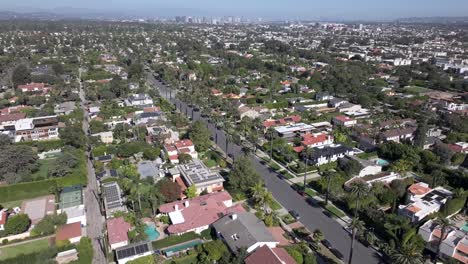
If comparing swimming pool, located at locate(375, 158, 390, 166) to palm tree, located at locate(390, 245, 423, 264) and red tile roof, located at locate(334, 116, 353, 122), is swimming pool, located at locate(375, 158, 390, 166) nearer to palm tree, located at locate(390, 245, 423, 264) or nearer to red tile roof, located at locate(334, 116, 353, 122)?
red tile roof, located at locate(334, 116, 353, 122)

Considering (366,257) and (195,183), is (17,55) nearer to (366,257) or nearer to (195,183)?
(195,183)

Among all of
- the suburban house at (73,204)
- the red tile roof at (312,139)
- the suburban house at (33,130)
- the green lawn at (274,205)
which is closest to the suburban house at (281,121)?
the red tile roof at (312,139)

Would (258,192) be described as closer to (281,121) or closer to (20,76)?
(281,121)

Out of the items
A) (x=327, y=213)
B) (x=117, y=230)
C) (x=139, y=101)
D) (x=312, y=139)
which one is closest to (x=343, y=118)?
(x=312, y=139)

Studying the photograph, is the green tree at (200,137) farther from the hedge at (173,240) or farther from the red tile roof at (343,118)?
the red tile roof at (343,118)

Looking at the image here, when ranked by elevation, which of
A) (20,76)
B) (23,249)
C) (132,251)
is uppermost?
(20,76)

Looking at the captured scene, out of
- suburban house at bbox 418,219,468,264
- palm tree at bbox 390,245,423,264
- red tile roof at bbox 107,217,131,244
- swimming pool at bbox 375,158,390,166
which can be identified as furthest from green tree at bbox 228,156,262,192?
swimming pool at bbox 375,158,390,166
